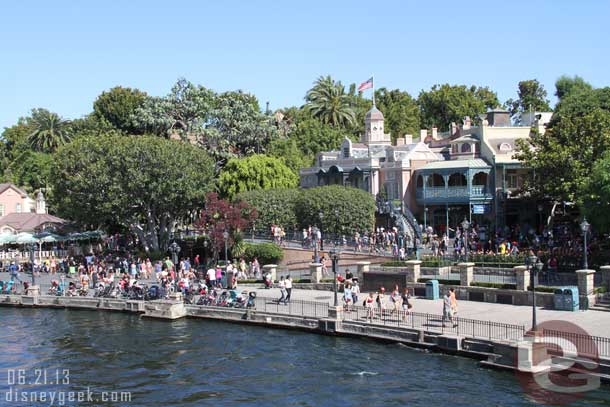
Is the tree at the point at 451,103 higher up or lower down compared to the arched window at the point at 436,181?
higher up

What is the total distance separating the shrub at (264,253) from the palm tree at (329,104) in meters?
40.6

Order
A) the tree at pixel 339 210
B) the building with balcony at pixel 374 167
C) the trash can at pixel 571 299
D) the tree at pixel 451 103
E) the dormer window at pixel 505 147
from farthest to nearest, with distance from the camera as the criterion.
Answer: the tree at pixel 451 103 < the building with balcony at pixel 374 167 < the dormer window at pixel 505 147 < the tree at pixel 339 210 < the trash can at pixel 571 299

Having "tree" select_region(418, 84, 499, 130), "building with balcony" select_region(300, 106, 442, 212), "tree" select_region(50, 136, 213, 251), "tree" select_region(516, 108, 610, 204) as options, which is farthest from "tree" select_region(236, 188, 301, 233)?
"tree" select_region(418, 84, 499, 130)

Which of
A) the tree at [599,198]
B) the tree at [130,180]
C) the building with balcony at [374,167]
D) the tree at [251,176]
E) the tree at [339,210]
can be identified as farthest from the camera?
the building with balcony at [374,167]

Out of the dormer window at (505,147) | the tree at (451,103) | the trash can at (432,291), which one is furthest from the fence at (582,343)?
the tree at (451,103)

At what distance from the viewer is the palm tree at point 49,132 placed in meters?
93.9

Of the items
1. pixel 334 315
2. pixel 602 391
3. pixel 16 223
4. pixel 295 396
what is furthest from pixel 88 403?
pixel 16 223

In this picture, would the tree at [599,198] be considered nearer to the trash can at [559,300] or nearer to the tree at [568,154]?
the tree at [568,154]

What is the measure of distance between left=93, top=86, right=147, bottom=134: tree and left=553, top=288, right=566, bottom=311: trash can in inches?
2380

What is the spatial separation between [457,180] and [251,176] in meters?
16.6

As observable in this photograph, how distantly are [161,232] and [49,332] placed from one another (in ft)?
70.5

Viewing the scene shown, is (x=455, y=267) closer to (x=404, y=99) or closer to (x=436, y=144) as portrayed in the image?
(x=436, y=144)

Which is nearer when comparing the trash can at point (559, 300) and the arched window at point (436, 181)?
the trash can at point (559, 300)

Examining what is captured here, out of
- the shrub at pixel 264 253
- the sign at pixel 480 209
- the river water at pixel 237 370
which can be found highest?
the sign at pixel 480 209
